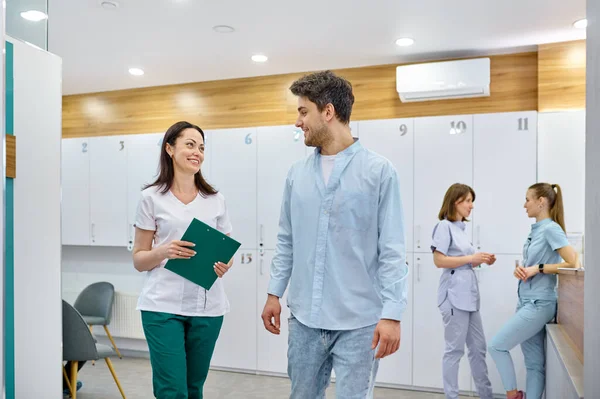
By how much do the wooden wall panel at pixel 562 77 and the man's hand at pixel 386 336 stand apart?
3318 mm

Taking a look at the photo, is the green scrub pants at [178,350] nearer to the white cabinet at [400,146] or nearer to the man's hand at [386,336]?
the man's hand at [386,336]

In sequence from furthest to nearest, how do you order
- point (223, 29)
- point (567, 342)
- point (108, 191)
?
point (108, 191)
point (223, 29)
point (567, 342)

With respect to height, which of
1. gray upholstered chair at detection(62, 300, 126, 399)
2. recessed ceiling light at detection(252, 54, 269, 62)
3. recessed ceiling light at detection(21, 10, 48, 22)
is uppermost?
recessed ceiling light at detection(252, 54, 269, 62)

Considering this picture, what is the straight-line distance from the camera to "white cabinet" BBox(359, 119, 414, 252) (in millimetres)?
4859

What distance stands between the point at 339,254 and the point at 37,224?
1292mm

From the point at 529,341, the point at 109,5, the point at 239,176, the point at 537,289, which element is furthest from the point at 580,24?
the point at 109,5

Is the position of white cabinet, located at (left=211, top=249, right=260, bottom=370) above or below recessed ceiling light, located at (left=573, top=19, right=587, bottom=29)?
below

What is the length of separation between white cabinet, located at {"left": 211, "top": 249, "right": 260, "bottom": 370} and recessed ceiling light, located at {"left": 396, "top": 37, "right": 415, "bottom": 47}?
2190 millimetres

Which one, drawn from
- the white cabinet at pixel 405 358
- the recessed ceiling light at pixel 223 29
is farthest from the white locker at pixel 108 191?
the white cabinet at pixel 405 358

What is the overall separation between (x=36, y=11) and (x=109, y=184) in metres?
3.83

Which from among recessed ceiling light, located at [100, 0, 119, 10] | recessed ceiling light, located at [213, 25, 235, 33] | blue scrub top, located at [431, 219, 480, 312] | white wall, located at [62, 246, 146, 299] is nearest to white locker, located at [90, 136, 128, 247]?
white wall, located at [62, 246, 146, 299]

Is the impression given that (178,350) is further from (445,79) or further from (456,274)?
(445,79)

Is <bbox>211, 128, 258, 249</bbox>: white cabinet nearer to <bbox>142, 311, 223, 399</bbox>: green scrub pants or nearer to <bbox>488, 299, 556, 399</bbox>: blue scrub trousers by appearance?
<bbox>488, 299, 556, 399</bbox>: blue scrub trousers

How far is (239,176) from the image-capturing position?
5367 mm
